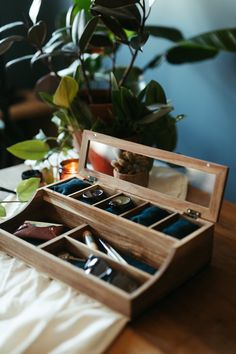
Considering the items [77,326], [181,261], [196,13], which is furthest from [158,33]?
[77,326]

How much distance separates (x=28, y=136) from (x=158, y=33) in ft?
3.38

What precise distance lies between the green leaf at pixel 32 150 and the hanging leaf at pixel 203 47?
0.72 metres

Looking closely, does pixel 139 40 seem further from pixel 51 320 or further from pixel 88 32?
pixel 51 320

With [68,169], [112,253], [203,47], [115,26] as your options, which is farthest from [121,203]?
[203,47]

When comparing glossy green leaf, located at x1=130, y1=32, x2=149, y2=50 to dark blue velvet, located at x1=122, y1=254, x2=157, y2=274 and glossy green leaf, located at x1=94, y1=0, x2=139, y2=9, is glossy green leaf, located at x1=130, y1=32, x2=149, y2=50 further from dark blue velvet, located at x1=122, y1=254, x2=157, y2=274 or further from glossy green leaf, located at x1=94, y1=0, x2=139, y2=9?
dark blue velvet, located at x1=122, y1=254, x2=157, y2=274

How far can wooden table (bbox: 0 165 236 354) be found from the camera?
65cm

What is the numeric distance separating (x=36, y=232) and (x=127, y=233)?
189mm

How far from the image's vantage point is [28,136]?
93.2 inches

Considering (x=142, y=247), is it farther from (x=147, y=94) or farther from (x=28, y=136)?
(x=28, y=136)

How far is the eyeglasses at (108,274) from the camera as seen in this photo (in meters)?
0.72

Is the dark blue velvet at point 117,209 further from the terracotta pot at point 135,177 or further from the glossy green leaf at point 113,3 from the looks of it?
the glossy green leaf at point 113,3

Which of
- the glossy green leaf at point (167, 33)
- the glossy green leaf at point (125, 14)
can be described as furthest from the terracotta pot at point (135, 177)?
the glossy green leaf at point (167, 33)

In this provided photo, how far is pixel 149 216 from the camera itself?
83cm

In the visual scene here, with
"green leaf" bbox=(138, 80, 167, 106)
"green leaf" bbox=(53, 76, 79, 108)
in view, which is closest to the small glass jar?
"green leaf" bbox=(53, 76, 79, 108)
